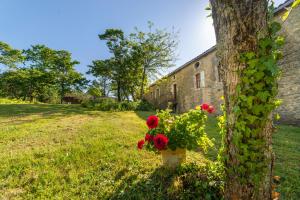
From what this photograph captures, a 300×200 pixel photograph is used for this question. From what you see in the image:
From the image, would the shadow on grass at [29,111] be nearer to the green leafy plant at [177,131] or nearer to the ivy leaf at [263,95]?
the green leafy plant at [177,131]

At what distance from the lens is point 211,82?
1455cm

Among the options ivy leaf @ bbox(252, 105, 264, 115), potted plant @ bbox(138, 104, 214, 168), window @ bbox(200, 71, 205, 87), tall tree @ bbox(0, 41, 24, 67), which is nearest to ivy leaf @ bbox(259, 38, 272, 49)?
ivy leaf @ bbox(252, 105, 264, 115)

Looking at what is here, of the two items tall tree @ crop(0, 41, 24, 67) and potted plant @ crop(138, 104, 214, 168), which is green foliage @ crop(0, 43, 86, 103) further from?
potted plant @ crop(138, 104, 214, 168)

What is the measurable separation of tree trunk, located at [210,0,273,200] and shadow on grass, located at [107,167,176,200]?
94 centimetres

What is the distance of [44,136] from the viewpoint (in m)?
5.40

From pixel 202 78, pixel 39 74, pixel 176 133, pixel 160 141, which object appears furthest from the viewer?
pixel 39 74

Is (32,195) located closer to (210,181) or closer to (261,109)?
(210,181)

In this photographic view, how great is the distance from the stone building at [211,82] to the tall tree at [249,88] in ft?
3.63

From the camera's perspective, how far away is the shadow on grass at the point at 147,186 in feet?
8.59

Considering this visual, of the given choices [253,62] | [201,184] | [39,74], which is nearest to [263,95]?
[253,62]

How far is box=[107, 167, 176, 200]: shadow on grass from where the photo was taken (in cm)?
262

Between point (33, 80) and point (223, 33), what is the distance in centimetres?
2523

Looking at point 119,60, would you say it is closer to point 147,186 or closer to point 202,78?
point 202,78

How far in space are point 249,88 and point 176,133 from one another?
4.52ft
